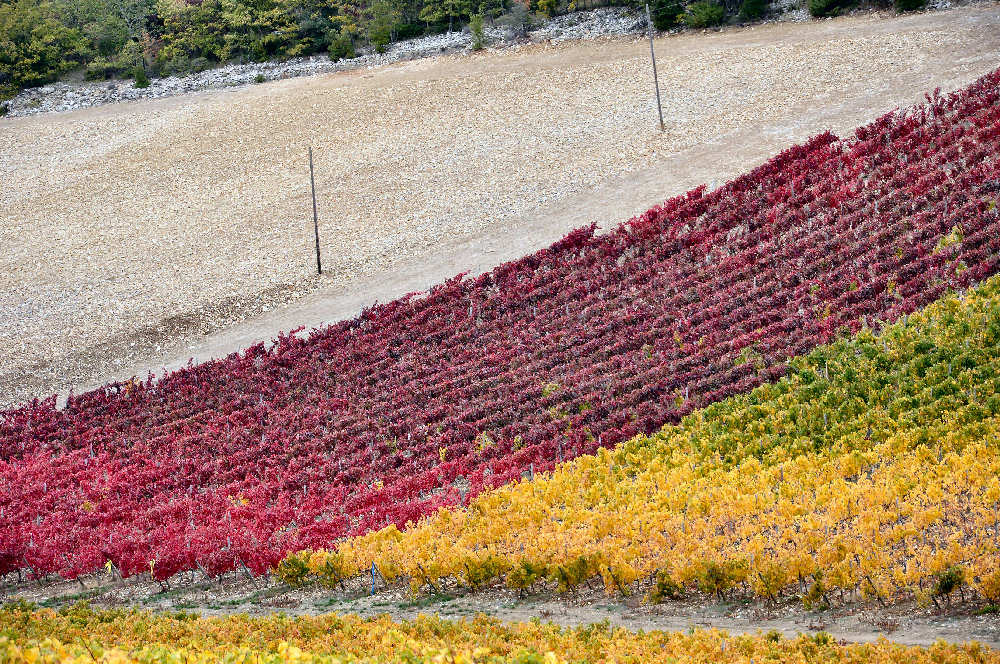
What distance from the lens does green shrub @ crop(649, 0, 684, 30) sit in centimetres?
4697

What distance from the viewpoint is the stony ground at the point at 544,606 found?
8.70 m

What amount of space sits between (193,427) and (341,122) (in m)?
26.2

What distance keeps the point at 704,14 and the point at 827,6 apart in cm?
555

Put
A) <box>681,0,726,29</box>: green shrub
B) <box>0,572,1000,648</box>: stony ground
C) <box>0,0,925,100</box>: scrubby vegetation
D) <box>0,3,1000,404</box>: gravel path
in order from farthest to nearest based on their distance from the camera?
1. <box>0,0,925,100</box>: scrubby vegetation
2. <box>681,0,726,29</box>: green shrub
3. <box>0,3,1000,404</box>: gravel path
4. <box>0,572,1000,648</box>: stony ground

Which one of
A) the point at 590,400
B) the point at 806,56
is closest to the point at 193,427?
the point at 590,400

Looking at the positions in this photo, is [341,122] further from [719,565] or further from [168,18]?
[719,565]

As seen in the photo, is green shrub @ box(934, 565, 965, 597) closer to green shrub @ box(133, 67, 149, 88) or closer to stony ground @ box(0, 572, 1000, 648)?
stony ground @ box(0, 572, 1000, 648)

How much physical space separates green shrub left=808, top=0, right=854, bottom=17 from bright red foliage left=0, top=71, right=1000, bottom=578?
19.2 metres

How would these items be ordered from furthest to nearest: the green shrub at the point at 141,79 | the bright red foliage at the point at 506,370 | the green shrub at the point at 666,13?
the green shrub at the point at 141,79, the green shrub at the point at 666,13, the bright red foliage at the point at 506,370

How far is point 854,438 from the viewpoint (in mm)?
12578

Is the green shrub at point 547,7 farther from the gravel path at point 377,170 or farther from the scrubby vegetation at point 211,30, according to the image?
the gravel path at point 377,170

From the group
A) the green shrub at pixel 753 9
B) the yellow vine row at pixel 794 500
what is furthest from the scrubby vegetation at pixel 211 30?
the yellow vine row at pixel 794 500

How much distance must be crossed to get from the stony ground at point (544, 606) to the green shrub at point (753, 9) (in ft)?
130

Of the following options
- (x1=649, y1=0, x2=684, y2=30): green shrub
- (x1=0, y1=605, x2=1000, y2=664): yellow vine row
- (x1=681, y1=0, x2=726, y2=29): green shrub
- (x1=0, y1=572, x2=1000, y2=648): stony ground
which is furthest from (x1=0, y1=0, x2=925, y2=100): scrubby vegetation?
(x1=0, y1=605, x2=1000, y2=664): yellow vine row
